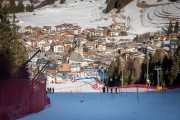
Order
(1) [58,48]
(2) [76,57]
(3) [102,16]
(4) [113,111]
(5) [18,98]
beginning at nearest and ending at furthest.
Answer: (5) [18,98] < (4) [113,111] < (2) [76,57] < (1) [58,48] < (3) [102,16]

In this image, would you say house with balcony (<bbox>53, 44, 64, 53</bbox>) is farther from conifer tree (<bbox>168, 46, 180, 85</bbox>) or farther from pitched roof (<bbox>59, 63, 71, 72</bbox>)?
conifer tree (<bbox>168, 46, 180, 85</bbox>)

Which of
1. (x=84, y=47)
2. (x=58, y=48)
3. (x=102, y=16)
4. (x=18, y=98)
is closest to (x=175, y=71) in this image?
(x=18, y=98)

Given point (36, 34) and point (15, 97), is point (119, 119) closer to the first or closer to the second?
point (15, 97)

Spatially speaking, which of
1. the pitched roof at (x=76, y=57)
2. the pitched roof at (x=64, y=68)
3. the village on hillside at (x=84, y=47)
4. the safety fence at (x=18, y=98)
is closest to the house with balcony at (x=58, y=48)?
the village on hillside at (x=84, y=47)

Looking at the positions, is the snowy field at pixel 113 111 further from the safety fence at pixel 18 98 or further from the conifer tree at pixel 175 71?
the conifer tree at pixel 175 71

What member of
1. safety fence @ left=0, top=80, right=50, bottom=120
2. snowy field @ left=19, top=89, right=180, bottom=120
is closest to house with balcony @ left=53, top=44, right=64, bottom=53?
snowy field @ left=19, top=89, right=180, bottom=120

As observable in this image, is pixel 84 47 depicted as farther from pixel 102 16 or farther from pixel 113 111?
pixel 113 111
